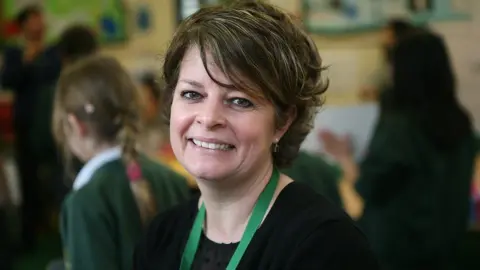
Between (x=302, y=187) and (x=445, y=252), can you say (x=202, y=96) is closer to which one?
(x=302, y=187)

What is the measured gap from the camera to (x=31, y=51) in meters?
4.52

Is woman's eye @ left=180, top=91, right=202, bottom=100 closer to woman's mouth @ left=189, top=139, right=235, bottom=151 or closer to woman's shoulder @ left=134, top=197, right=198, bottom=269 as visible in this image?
woman's mouth @ left=189, top=139, right=235, bottom=151

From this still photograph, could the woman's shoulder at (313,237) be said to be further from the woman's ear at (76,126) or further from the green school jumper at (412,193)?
the green school jumper at (412,193)

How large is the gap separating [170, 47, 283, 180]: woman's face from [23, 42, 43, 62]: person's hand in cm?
349

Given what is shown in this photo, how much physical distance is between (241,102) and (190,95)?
92mm

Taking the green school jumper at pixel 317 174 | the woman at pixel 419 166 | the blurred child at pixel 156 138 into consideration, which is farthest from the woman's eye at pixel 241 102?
the blurred child at pixel 156 138

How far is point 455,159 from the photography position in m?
2.64

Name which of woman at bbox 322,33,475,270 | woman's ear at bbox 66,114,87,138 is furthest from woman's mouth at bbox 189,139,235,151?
woman at bbox 322,33,475,270

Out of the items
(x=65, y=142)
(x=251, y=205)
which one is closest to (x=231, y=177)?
(x=251, y=205)

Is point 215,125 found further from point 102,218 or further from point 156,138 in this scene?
point 156,138

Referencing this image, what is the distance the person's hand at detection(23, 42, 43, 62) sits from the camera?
175 inches

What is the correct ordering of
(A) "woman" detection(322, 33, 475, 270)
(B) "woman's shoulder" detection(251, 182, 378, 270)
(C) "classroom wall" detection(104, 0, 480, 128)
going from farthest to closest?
(C) "classroom wall" detection(104, 0, 480, 128)
(A) "woman" detection(322, 33, 475, 270)
(B) "woman's shoulder" detection(251, 182, 378, 270)

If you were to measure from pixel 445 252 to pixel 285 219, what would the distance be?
1.80 meters

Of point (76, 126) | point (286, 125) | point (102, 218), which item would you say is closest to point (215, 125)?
point (286, 125)
